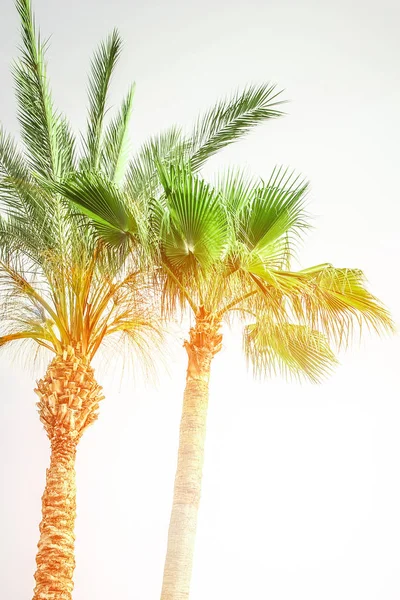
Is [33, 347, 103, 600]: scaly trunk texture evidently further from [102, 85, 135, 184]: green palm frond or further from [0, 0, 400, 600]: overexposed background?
[102, 85, 135, 184]: green palm frond

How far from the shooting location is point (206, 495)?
17203mm

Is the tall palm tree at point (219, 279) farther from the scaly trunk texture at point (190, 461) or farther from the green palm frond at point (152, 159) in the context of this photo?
the green palm frond at point (152, 159)

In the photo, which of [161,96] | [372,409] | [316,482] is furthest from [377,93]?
[316,482]

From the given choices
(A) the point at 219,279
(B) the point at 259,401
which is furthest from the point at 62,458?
(B) the point at 259,401

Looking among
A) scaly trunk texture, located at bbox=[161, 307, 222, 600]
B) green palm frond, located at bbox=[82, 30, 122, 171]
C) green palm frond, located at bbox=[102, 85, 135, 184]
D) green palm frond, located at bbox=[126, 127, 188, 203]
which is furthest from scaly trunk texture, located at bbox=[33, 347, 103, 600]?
green palm frond, located at bbox=[82, 30, 122, 171]

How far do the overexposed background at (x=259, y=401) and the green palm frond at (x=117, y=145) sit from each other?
527mm

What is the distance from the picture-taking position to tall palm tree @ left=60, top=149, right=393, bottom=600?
9.95 metres

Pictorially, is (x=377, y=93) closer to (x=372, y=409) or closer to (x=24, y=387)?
(x=372, y=409)

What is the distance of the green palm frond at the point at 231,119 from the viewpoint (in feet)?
39.5

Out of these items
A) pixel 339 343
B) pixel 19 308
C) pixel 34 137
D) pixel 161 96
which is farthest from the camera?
pixel 161 96

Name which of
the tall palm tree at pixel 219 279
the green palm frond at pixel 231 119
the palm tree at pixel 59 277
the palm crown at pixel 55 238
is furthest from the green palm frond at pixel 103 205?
the green palm frond at pixel 231 119

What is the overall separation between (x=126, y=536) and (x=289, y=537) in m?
3.18

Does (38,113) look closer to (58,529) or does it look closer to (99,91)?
(99,91)

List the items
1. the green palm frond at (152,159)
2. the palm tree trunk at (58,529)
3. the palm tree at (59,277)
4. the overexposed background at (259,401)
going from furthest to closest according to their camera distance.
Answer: the overexposed background at (259,401), the green palm frond at (152,159), the palm tree at (59,277), the palm tree trunk at (58,529)
